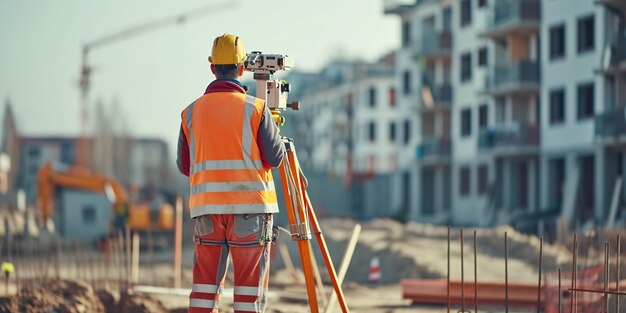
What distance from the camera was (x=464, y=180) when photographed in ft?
161

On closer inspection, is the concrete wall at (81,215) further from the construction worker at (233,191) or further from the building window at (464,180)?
the construction worker at (233,191)

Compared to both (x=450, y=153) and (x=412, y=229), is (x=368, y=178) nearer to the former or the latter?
(x=450, y=153)

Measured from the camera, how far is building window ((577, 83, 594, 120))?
1492 inches

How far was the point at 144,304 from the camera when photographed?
11.9 metres

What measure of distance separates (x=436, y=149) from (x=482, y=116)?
163 inches

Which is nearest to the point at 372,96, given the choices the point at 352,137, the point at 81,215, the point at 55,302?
the point at 352,137

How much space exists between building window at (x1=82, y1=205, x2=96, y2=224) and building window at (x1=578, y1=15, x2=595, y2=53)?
18206mm

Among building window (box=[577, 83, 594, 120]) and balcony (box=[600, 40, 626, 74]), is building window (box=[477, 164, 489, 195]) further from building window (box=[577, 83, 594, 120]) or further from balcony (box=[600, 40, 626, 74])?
balcony (box=[600, 40, 626, 74])

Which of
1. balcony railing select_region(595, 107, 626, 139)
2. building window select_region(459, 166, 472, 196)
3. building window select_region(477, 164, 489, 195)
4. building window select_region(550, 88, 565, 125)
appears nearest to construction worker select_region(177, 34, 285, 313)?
balcony railing select_region(595, 107, 626, 139)

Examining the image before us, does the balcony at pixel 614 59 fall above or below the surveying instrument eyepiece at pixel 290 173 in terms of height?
above

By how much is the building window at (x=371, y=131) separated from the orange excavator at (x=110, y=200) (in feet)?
125

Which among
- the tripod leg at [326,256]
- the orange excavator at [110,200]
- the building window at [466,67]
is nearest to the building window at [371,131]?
the building window at [466,67]

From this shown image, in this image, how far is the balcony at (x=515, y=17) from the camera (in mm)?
42094

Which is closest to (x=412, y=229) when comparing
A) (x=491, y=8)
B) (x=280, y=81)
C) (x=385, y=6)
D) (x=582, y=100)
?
(x=582, y=100)
